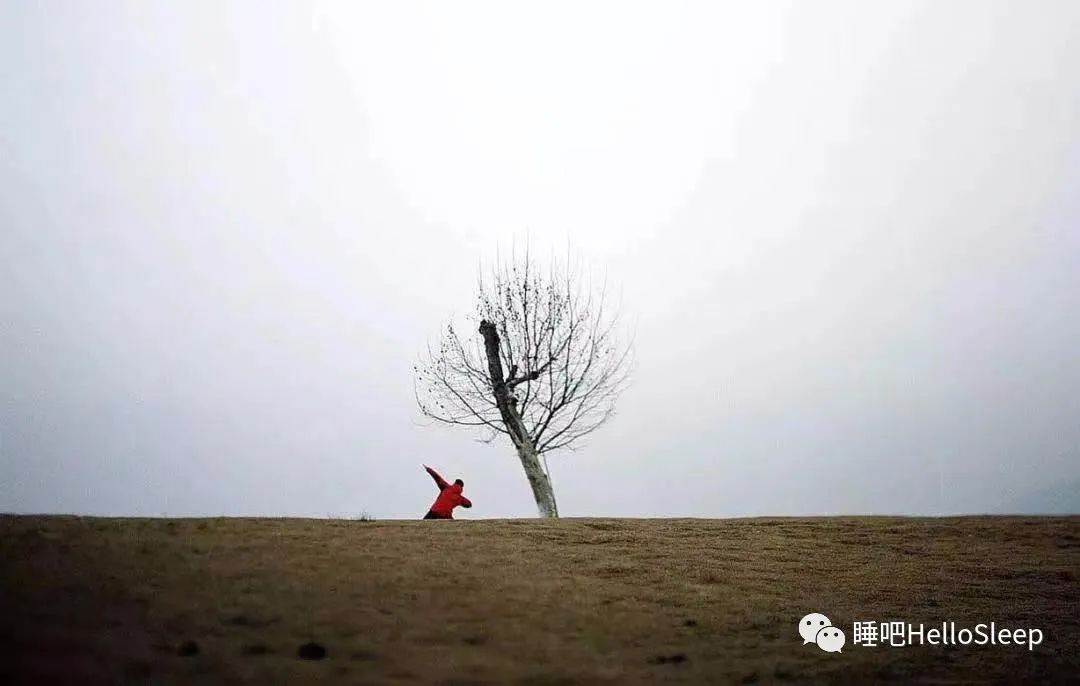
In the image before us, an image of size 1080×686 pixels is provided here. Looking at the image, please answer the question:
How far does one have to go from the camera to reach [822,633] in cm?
623

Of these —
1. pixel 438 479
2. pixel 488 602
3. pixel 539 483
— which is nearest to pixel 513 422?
pixel 539 483

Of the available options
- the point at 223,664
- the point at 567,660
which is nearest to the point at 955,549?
the point at 567,660

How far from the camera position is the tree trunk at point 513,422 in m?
18.7

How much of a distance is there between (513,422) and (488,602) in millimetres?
13089

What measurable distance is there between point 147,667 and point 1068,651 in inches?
275

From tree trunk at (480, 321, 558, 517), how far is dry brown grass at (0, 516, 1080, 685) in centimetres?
789

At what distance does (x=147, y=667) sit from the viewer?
3.81m

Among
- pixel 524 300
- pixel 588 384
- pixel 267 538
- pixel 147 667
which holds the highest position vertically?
pixel 524 300

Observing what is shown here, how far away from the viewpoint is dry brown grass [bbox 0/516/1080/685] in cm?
421

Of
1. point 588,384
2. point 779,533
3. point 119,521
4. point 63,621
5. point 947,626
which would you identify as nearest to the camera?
point 63,621

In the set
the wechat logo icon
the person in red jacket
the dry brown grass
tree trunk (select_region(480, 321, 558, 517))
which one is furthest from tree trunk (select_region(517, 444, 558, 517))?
the wechat logo icon

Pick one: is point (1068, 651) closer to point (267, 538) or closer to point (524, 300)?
point (267, 538)

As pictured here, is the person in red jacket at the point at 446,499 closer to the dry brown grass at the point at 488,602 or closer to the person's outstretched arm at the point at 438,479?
the person's outstretched arm at the point at 438,479

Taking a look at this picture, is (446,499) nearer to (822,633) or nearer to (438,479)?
(438,479)
